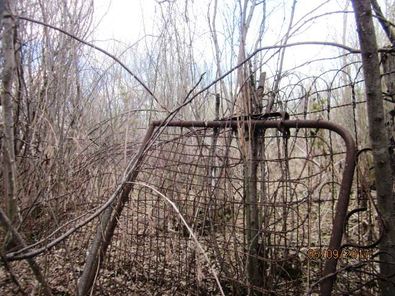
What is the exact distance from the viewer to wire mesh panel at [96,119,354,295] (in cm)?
214

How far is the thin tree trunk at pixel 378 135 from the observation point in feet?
4.96

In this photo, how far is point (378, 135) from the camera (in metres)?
1.56

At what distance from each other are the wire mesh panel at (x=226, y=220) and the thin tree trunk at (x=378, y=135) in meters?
0.42

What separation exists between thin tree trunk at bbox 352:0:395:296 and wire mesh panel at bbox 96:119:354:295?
42 centimetres

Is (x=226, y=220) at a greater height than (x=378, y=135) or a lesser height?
lesser

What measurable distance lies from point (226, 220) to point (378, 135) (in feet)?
4.12
